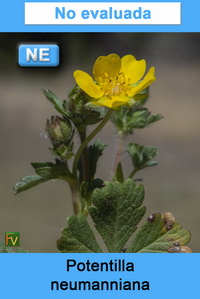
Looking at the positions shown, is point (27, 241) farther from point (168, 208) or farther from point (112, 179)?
point (112, 179)

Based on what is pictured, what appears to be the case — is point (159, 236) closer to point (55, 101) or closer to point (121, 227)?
point (121, 227)

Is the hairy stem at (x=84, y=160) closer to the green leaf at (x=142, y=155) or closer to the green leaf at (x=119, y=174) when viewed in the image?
the green leaf at (x=119, y=174)

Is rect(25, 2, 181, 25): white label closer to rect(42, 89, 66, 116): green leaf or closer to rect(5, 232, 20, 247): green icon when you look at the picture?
rect(42, 89, 66, 116): green leaf

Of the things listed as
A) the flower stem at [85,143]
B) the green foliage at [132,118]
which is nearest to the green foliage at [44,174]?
the flower stem at [85,143]

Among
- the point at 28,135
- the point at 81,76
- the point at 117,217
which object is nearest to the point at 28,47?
the point at 81,76
